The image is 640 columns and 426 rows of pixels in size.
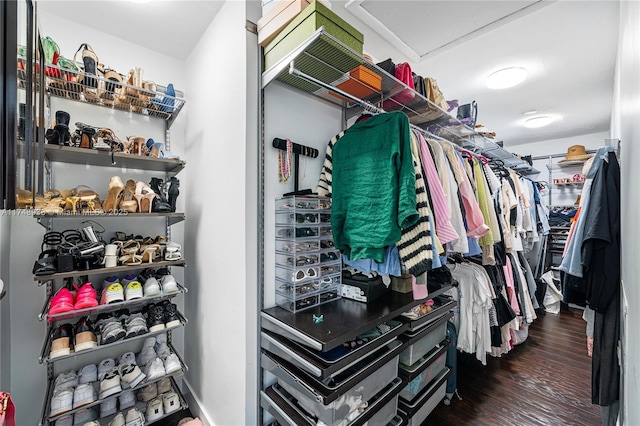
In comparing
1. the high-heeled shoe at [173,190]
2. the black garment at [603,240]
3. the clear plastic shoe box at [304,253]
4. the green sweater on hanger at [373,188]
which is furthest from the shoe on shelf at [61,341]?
the black garment at [603,240]

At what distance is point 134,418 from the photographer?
4.86 ft

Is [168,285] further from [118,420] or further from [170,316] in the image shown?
[118,420]

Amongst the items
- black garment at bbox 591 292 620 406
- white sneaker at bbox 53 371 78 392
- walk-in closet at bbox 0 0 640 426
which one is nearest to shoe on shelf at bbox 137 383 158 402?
walk-in closet at bbox 0 0 640 426

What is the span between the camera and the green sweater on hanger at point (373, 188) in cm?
115

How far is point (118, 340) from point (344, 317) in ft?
3.94

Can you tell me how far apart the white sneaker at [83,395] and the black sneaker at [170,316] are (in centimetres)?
44

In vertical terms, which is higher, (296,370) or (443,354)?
(296,370)

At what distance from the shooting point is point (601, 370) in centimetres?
123

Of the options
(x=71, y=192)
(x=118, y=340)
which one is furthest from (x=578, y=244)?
(x=71, y=192)

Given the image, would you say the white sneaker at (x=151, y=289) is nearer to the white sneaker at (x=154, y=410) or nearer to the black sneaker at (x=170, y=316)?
the black sneaker at (x=170, y=316)

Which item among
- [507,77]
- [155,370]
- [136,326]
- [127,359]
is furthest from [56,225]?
[507,77]

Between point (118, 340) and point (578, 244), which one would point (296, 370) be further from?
point (578, 244)

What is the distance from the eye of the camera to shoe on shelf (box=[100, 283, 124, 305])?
1.39 m

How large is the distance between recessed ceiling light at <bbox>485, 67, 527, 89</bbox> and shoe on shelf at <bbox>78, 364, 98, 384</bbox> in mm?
3662
